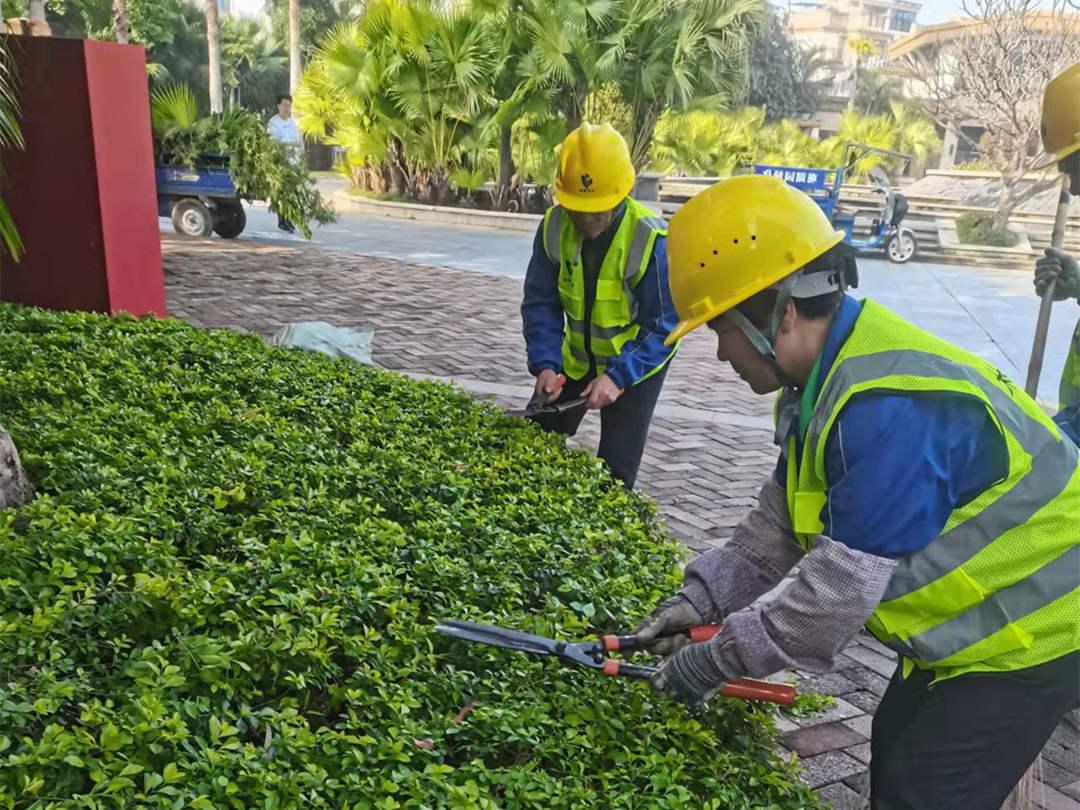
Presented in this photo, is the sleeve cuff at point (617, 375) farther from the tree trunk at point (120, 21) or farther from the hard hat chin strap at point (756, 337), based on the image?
the tree trunk at point (120, 21)

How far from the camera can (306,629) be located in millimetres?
2359

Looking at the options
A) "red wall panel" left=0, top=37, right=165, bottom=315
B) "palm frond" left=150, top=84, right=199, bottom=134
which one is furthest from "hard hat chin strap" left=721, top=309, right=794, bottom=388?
"palm frond" left=150, top=84, right=199, bottom=134

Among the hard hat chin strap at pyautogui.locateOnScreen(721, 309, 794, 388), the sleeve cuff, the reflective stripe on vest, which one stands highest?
the hard hat chin strap at pyautogui.locateOnScreen(721, 309, 794, 388)

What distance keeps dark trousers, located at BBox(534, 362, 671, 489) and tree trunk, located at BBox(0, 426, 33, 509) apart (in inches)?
80.3

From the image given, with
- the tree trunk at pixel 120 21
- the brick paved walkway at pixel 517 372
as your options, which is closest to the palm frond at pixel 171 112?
the brick paved walkway at pixel 517 372

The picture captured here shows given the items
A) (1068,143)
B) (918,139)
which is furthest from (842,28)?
(1068,143)

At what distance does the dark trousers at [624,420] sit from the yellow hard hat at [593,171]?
772 millimetres

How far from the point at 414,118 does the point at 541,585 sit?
17.2 metres

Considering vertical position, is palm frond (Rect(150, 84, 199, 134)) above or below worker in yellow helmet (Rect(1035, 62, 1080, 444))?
above

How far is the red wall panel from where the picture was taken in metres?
6.55

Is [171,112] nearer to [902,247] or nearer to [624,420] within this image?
[624,420]

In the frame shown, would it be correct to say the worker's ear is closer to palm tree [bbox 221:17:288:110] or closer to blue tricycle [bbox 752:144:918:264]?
blue tricycle [bbox 752:144:918:264]

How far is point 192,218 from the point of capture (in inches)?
547

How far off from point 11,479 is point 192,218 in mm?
11493
